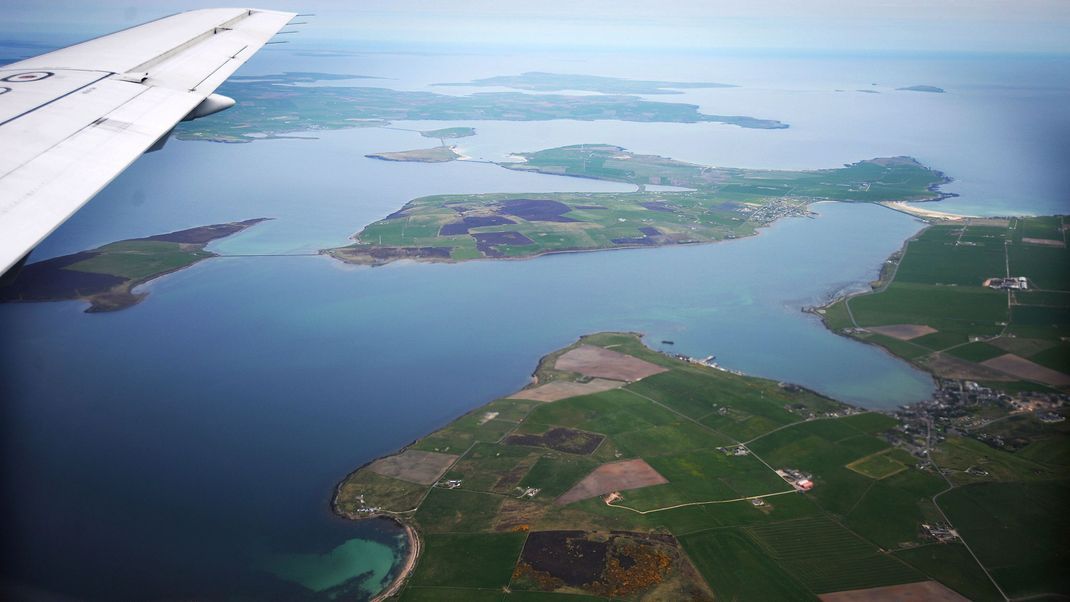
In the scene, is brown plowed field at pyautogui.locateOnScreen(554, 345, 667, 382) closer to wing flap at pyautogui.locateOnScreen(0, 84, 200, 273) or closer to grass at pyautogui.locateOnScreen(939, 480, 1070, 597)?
grass at pyautogui.locateOnScreen(939, 480, 1070, 597)

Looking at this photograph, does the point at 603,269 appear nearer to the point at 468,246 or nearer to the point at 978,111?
the point at 468,246

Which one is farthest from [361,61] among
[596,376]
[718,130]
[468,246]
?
[596,376]

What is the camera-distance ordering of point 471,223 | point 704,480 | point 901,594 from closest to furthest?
point 901,594, point 704,480, point 471,223

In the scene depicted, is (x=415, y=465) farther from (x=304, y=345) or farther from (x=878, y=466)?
(x=878, y=466)

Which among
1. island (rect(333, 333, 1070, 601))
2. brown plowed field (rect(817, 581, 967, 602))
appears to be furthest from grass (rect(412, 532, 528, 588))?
brown plowed field (rect(817, 581, 967, 602))

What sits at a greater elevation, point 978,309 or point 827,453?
point 978,309

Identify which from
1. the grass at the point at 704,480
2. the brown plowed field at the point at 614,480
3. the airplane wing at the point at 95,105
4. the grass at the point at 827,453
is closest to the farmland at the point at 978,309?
the grass at the point at 827,453

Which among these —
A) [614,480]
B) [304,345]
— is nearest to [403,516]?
[614,480]
